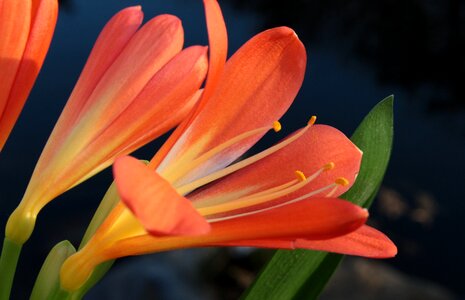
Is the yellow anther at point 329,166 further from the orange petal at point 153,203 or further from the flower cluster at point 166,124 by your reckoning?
the orange petal at point 153,203

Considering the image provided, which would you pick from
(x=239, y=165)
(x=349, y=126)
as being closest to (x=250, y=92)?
(x=239, y=165)

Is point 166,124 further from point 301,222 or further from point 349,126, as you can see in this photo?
point 349,126

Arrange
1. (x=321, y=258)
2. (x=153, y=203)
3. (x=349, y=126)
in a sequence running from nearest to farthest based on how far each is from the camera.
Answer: (x=153, y=203) < (x=321, y=258) < (x=349, y=126)

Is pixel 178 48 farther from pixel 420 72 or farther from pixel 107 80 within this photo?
pixel 420 72

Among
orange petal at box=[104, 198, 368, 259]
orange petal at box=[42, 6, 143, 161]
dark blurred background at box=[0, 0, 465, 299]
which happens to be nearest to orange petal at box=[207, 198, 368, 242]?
orange petal at box=[104, 198, 368, 259]

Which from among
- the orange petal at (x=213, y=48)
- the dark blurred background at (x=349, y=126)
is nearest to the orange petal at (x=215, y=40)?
the orange petal at (x=213, y=48)
